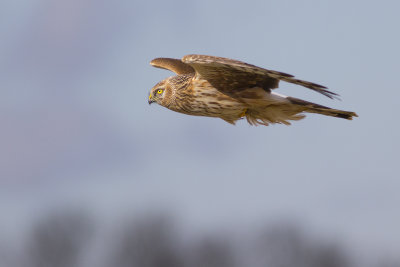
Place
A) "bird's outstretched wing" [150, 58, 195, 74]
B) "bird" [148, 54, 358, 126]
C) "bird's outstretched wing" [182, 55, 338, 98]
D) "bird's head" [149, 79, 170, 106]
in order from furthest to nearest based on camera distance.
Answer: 1. "bird's outstretched wing" [150, 58, 195, 74]
2. "bird's head" [149, 79, 170, 106]
3. "bird" [148, 54, 358, 126]
4. "bird's outstretched wing" [182, 55, 338, 98]

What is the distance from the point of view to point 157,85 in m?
13.6

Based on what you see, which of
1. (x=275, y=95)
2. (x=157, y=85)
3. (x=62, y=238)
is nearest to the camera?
(x=275, y=95)

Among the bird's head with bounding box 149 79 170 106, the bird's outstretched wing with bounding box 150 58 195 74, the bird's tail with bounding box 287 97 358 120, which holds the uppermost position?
the bird's outstretched wing with bounding box 150 58 195 74

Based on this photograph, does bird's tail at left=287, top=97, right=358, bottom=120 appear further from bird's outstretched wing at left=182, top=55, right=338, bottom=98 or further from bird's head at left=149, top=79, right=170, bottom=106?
bird's head at left=149, top=79, right=170, bottom=106

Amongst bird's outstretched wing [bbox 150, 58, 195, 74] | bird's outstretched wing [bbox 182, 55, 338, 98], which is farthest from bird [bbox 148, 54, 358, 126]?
bird's outstretched wing [bbox 150, 58, 195, 74]

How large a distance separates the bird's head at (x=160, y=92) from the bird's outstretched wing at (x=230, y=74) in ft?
3.13

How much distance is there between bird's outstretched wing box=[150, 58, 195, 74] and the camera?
14.8m

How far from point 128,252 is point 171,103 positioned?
36.2 meters

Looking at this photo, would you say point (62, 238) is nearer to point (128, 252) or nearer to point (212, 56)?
point (128, 252)

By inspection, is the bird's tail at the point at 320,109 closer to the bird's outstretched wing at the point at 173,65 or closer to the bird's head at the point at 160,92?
the bird's head at the point at 160,92

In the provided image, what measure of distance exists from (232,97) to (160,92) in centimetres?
161

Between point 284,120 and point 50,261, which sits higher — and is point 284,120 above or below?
above

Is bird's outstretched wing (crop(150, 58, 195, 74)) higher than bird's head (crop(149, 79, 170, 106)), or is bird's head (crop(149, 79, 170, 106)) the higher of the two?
bird's outstretched wing (crop(150, 58, 195, 74))

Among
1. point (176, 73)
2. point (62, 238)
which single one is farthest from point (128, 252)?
point (176, 73)
